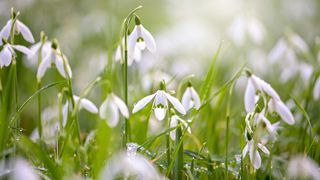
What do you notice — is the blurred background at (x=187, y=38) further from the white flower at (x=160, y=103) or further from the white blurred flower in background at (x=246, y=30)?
the white flower at (x=160, y=103)

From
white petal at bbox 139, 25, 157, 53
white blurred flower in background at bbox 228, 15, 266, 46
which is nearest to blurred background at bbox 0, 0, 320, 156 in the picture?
white blurred flower in background at bbox 228, 15, 266, 46

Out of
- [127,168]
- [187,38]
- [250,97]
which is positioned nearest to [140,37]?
[250,97]

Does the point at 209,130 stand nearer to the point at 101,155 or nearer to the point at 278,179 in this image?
the point at 278,179

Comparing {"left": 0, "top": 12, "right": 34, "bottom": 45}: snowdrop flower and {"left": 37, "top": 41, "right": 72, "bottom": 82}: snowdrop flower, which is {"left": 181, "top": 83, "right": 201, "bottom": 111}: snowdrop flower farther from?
{"left": 0, "top": 12, "right": 34, "bottom": 45}: snowdrop flower

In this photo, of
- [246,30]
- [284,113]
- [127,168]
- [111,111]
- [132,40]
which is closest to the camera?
[127,168]

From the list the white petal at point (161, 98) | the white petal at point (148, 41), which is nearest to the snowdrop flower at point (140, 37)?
the white petal at point (148, 41)

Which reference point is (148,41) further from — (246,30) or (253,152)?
(246,30)

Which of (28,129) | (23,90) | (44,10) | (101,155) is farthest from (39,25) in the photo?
(101,155)

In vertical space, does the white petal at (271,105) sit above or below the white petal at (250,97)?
below
